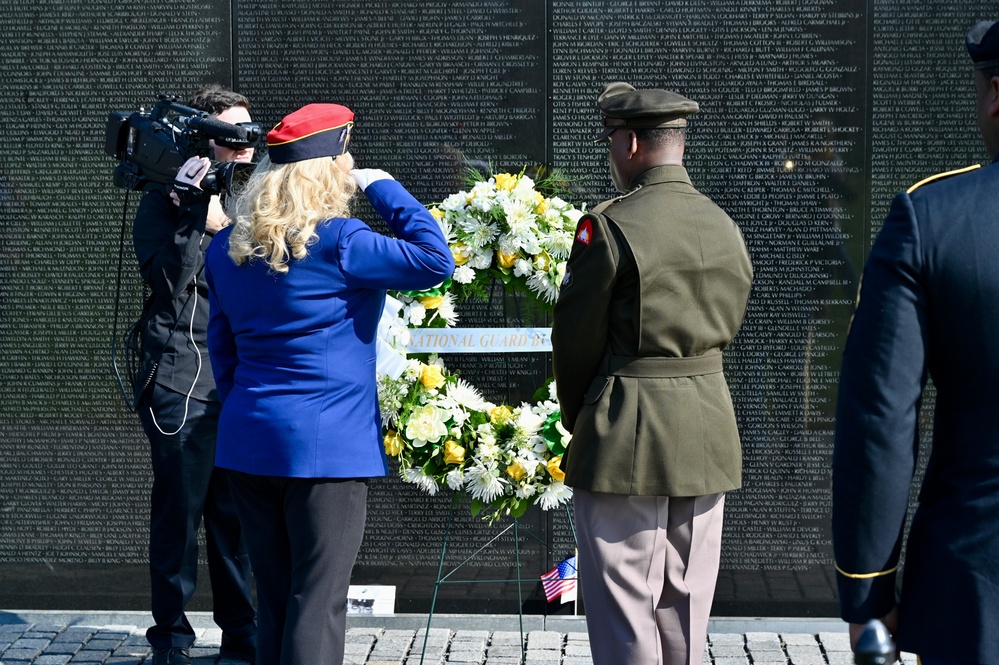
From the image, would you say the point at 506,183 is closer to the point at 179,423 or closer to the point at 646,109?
the point at 646,109

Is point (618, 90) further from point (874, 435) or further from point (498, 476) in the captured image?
point (874, 435)

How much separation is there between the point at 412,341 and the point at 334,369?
43.2 inches

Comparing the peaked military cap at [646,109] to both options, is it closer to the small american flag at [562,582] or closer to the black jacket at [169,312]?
the black jacket at [169,312]

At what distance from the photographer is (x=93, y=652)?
192 inches

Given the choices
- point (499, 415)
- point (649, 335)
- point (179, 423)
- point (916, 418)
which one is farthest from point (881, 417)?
point (179, 423)

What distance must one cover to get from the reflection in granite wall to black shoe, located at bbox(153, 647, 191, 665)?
2.98 feet

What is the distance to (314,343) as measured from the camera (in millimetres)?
3244

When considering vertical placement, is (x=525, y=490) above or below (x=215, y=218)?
below

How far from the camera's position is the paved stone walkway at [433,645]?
15.5 ft

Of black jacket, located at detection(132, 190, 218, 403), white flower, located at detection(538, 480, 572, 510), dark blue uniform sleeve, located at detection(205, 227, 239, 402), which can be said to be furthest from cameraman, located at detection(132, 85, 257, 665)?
white flower, located at detection(538, 480, 572, 510)

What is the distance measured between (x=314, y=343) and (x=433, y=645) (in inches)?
86.4

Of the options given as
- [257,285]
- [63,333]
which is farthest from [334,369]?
[63,333]

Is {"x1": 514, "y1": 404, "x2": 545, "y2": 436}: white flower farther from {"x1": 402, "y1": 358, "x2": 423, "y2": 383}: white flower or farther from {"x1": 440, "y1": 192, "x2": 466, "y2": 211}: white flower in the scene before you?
{"x1": 440, "y1": 192, "x2": 466, "y2": 211}: white flower

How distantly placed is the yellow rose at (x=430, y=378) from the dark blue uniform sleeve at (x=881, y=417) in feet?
7.66
